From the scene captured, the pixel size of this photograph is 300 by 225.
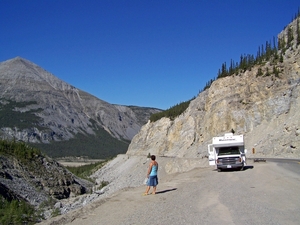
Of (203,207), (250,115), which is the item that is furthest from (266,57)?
(203,207)

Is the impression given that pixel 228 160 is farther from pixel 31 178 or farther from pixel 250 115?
pixel 250 115

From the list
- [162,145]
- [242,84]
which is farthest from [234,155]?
[162,145]

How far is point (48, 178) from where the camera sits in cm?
3797

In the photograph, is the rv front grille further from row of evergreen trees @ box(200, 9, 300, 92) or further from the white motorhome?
row of evergreen trees @ box(200, 9, 300, 92)

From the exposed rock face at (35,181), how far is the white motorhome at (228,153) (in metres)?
15.8

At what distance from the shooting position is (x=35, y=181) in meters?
34.9

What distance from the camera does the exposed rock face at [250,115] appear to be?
2066 inches

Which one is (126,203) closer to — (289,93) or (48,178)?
(48,178)

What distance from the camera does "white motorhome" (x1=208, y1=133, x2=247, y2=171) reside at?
27625 millimetres

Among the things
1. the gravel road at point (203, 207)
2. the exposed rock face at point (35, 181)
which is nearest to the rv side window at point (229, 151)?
the gravel road at point (203, 207)

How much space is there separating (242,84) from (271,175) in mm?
51225

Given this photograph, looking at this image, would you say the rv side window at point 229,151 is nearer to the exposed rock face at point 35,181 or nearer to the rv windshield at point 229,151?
the rv windshield at point 229,151

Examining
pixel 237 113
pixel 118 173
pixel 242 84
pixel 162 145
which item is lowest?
pixel 118 173

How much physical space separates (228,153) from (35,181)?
19.7 meters
